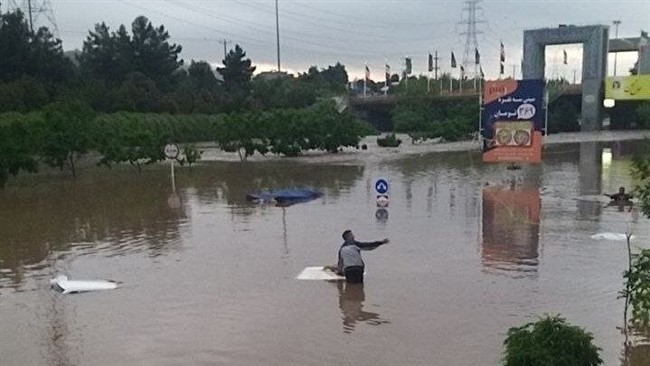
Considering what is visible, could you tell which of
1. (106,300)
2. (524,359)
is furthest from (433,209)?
(524,359)

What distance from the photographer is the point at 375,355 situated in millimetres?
9320

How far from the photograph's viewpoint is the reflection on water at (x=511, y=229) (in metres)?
14.7

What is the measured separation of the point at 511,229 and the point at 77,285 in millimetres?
10964

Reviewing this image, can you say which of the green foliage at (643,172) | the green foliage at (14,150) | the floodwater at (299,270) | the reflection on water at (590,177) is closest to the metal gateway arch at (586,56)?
the reflection on water at (590,177)

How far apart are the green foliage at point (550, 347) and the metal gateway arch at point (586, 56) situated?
5792 cm

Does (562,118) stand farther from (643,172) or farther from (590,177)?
(643,172)

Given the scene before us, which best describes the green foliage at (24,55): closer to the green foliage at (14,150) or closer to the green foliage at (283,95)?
the green foliage at (283,95)

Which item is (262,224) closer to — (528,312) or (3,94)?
(528,312)

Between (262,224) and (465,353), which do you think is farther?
(262,224)

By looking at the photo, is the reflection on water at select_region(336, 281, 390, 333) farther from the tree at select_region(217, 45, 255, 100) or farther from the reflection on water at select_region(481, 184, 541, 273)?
the tree at select_region(217, 45, 255, 100)

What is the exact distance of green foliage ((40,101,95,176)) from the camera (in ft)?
107

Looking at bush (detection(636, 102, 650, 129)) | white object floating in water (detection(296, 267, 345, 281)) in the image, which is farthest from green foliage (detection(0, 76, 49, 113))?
bush (detection(636, 102, 650, 129))

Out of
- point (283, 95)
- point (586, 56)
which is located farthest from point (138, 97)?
point (586, 56)

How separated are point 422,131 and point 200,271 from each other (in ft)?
162
